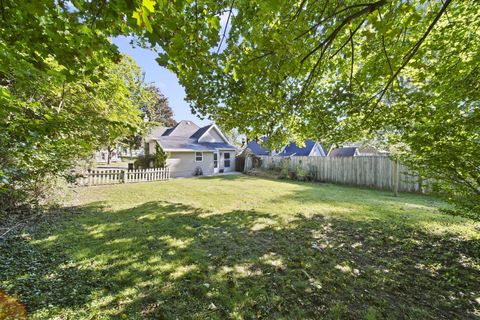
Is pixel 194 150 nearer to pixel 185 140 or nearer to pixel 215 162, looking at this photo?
pixel 185 140

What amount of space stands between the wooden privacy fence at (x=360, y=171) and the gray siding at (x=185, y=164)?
7.03m

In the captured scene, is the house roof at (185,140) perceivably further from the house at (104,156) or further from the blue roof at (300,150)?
the house at (104,156)

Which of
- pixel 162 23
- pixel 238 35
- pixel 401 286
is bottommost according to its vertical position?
pixel 401 286

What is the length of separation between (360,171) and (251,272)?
1116 centimetres

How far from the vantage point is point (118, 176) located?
11664 mm

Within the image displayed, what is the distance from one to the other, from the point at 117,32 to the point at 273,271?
4.14 meters

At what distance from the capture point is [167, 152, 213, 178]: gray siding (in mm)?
16516

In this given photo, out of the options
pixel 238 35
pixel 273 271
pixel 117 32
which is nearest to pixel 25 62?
pixel 117 32

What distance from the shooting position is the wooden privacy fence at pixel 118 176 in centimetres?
1020

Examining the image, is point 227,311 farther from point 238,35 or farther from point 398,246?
point 238,35

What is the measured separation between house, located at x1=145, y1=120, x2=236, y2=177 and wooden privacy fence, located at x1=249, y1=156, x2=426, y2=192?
6.65m

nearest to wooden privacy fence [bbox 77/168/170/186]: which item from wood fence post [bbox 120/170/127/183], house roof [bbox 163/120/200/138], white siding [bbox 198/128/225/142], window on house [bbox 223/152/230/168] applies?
wood fence post [bbox 120/170/127/183]

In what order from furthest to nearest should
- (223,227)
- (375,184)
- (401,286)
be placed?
(375,184) < (223,227) < (401,286)

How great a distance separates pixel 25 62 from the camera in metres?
2.30
